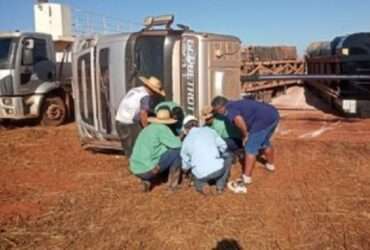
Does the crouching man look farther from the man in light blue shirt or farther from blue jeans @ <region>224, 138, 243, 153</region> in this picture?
blue jeans @ <region>224, 138, 243, 153</region>

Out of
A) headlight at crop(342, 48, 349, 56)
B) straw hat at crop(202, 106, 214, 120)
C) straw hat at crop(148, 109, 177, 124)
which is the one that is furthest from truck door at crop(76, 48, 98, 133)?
headlight at crop(342, 48, 349, 56)

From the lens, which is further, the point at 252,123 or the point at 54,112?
the point at 54,112

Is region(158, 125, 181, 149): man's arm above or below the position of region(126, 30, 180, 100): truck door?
below

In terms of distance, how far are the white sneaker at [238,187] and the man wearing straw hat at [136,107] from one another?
62.4 inches

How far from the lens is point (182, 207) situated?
242 inches

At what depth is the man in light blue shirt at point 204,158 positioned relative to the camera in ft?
21.3

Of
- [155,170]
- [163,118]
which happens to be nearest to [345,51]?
[163,118]

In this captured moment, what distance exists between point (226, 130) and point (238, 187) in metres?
1.37

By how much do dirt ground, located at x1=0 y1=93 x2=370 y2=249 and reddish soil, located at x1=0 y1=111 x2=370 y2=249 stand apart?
0.04 feet

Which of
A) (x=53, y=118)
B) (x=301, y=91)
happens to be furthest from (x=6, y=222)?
(x=301, y=91)

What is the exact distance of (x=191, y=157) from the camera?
6.62 meters

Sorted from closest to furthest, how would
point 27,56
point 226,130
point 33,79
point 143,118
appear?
point 143,118 → point 226,130 → point 27,56 → point 33,79

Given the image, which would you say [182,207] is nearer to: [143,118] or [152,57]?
[143,118]

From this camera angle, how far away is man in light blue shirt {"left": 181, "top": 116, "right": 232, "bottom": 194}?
6496 mm
